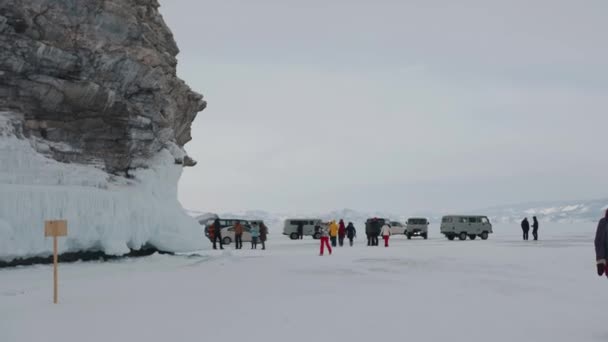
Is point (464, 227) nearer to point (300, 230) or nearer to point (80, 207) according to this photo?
point (300, 230)

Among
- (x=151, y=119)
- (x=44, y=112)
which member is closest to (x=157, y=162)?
(x=151, y=119)

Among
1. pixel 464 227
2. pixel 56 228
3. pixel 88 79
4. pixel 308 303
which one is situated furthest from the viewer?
pixel 464 227

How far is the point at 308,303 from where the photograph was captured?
12.9m

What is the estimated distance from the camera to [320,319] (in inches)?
429

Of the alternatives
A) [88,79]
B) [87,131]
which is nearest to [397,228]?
[87,131]

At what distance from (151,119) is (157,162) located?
93.8 inches

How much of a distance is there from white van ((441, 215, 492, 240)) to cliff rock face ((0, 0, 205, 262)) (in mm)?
24182

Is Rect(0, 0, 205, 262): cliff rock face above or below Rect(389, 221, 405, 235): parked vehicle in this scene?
above

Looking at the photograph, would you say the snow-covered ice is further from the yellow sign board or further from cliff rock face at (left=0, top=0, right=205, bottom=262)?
cliff rock face at (left=0, top=0, right=205, bottom=262)

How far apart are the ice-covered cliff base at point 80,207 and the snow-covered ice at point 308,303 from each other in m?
2.32

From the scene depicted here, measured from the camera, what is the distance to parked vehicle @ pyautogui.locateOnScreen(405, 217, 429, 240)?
5119cm

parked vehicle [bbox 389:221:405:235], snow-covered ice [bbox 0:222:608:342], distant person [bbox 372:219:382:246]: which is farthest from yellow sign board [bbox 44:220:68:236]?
parked vehicle [bbox 389:221:405:235]

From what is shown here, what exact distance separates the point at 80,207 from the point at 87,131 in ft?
15.3

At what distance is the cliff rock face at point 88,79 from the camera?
1033 inches
